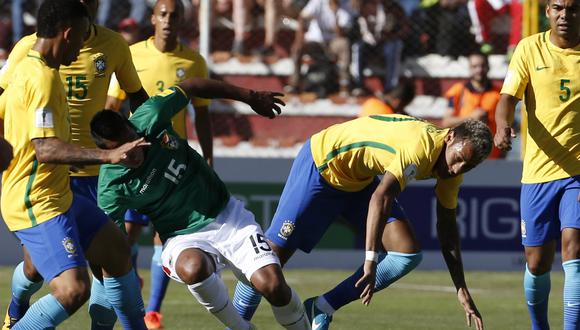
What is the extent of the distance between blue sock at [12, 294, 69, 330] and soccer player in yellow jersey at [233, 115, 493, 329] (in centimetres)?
173

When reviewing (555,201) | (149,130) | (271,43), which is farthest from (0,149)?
(271,43)

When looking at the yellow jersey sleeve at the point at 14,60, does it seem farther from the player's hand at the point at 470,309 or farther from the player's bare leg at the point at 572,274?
the player's bare leg at the point at 572,274

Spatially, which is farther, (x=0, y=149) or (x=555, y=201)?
(x=555, y=201)

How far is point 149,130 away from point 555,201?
3030 mm

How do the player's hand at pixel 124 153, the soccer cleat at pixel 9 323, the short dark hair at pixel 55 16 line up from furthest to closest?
1. the soccer cleat at pixel 9 323
2. the short dark hair at pixel 55 16
3. the player's hand at pixel 124 153

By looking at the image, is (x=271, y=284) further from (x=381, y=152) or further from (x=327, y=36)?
(x=327, y=36)

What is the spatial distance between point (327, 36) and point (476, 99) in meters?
3.31

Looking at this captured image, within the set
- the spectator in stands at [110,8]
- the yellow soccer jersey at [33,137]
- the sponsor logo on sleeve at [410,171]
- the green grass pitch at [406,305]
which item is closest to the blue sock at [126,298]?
the yellow soccer jersey at [33,137]

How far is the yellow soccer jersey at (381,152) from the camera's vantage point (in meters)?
7.50

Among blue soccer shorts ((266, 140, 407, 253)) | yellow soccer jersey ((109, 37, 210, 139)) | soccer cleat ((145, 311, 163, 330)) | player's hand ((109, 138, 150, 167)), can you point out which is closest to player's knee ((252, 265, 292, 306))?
blue soccer shorts ((266, 140, 407, 253))

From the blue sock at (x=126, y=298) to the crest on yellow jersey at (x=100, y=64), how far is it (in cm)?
188

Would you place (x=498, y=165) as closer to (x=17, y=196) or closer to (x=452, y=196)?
(x=452, y=196)

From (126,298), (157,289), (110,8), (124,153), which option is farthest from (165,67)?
(110,8)

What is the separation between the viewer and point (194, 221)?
7.82 metres
